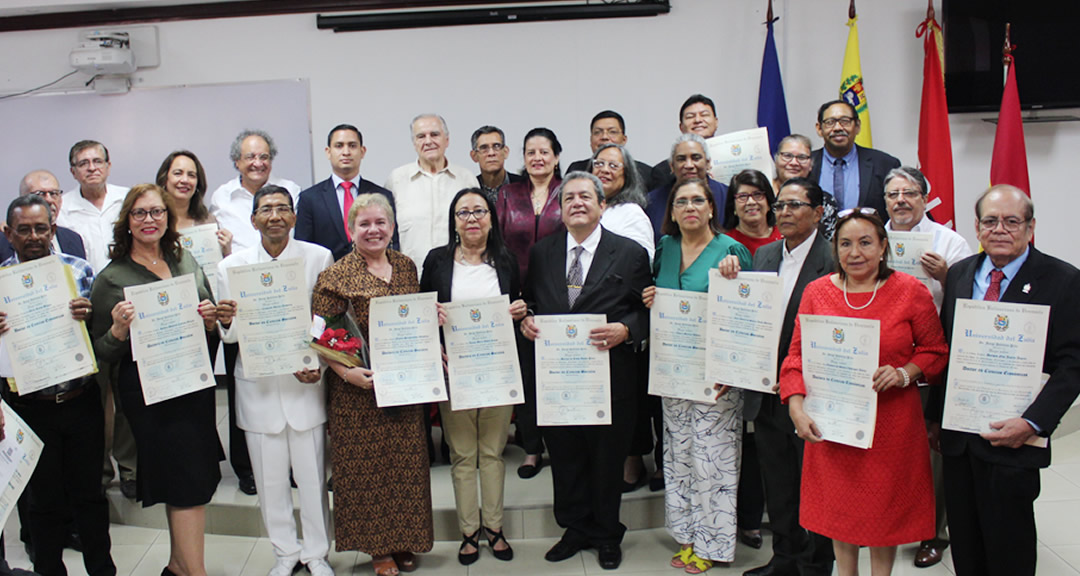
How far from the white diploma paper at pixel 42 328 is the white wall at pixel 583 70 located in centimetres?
315

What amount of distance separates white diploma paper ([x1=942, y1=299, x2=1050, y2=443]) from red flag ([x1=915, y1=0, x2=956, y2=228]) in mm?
3008

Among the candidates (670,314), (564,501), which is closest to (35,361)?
(564,501)

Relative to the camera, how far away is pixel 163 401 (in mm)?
2988

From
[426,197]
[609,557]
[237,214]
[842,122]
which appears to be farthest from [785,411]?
[237,214]

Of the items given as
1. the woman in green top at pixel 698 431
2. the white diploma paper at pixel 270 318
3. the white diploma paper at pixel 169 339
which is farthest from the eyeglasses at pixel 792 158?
the white diploma paper at pixel 169 339

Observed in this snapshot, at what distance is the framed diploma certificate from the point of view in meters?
3.12

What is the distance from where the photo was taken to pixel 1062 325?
2430 millimetres

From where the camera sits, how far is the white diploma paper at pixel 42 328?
9.14 feet

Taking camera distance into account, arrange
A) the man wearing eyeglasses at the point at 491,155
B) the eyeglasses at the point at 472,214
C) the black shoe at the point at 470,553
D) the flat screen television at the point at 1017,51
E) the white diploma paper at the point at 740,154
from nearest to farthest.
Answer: the eyeglasses at the point at 472,214 → the black shoe at the point at 470,553 → the white diploma paper at the point at 740,154 → the man wearing eyeglasses at the point at 491,155 → the flat screen television at the point at 1017,51

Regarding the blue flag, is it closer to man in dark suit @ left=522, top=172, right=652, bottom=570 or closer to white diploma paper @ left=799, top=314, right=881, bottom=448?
man in dark suit @ left=522, top=172, right=652, bottom=570

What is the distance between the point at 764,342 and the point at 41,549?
9.22 feet

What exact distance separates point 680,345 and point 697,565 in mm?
963

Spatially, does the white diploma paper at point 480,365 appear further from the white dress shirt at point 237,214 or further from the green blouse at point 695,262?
the white dress shirt at point 237,214

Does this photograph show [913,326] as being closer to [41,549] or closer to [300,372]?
[300,372]
